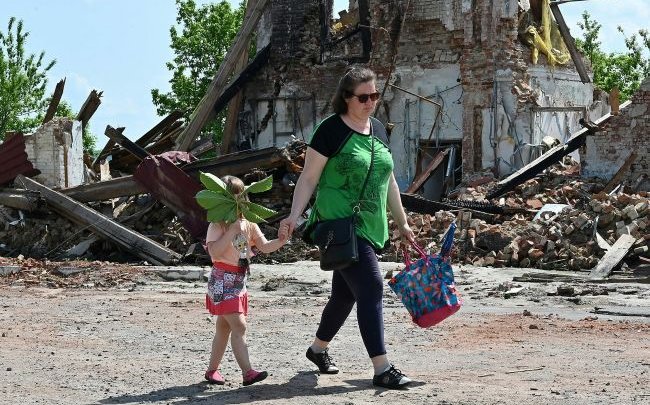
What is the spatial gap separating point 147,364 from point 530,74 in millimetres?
19247

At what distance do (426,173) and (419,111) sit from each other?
2324mm

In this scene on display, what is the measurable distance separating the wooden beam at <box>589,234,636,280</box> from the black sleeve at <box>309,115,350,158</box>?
8.73 metres

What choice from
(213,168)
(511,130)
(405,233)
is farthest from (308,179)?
(511,130)

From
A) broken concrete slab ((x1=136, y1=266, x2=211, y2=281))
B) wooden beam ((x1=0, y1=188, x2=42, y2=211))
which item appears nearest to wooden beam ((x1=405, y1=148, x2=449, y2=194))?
wooden beam ((x1=0, y1=188, x2=42, y2=211))

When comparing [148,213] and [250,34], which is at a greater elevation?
[250,34]

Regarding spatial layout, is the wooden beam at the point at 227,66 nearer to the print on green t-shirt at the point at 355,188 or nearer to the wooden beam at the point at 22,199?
the wooden beam at the point at 22,199

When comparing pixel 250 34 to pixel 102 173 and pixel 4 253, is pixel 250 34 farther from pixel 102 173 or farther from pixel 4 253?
pixel 4 253

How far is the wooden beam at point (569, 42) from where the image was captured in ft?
87.5

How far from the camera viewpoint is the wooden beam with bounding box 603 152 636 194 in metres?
21.8

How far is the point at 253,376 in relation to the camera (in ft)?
23.6

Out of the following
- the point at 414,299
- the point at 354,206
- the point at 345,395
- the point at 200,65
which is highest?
the point at 200,65

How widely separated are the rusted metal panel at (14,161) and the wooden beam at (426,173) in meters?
7.70

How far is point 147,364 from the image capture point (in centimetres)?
819

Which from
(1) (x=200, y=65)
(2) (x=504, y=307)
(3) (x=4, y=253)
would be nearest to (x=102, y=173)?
Answer: (3) (x=4, y=253)
